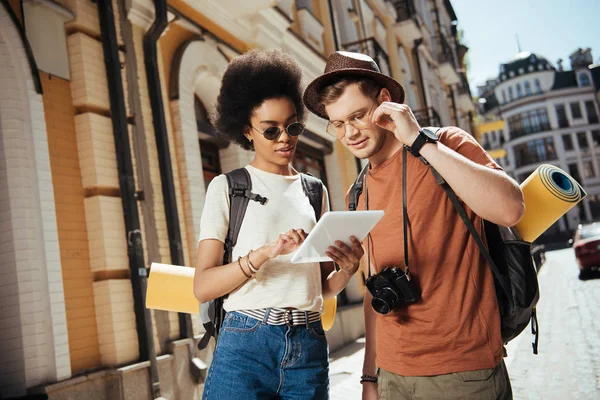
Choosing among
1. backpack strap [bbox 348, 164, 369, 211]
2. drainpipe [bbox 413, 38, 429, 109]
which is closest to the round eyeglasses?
backpack strap [bbox 348, 164, 369, 211]

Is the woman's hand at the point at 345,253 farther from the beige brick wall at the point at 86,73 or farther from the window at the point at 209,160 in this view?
the window at the point at 209,160

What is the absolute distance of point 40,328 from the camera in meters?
4.13

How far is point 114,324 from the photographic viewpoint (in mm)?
4676

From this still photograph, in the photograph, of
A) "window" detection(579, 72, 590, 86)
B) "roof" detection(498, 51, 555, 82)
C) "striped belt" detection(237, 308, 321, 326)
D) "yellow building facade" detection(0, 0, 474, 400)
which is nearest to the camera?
"striped belt" detection(237, 308, 321, 326)

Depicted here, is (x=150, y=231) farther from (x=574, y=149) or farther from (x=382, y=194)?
(x=574, y=149)

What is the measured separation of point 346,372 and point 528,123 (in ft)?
221

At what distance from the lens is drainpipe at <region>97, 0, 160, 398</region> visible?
4887mm

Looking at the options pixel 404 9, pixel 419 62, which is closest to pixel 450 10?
pixel 419 62

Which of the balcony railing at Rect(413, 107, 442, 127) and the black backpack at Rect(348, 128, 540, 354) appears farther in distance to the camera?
the balcony railing at Rect(413, 107, 442, 127)

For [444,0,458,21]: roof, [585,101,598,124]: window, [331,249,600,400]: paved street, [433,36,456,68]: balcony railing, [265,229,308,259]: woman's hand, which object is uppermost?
[444,0,458,21]: roof

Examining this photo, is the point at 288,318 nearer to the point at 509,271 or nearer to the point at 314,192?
the point at 314,192

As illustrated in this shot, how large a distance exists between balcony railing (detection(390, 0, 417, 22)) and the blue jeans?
1628 centimetres

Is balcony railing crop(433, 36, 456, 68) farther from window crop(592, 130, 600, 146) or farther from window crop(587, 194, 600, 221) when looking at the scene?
window crop(592, 130, 600, 146)

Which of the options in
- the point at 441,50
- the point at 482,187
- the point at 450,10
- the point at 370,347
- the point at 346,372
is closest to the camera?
the point at 482,187
